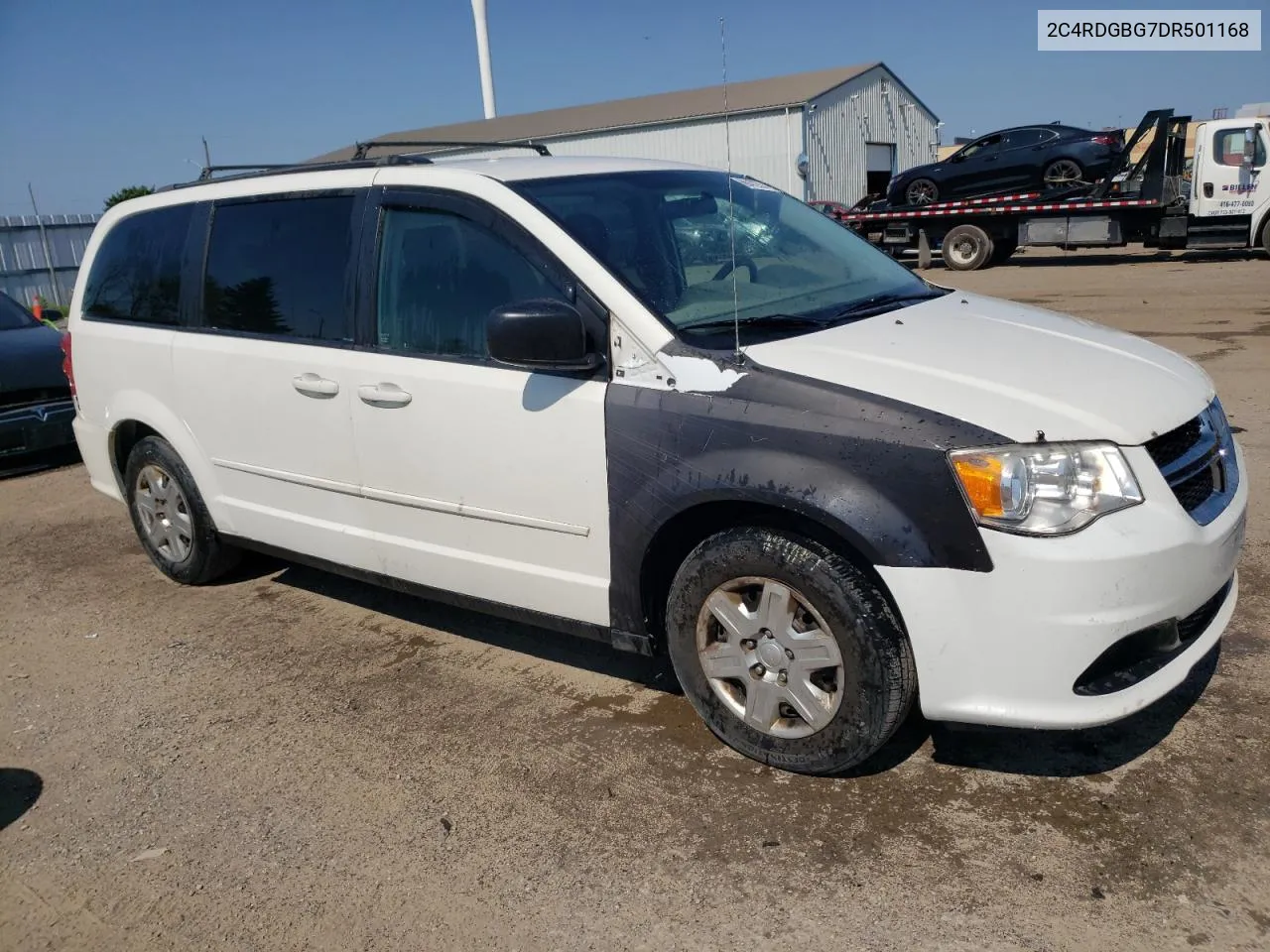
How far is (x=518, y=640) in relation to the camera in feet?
14.1

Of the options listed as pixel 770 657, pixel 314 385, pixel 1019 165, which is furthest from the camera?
pixel 1019 165

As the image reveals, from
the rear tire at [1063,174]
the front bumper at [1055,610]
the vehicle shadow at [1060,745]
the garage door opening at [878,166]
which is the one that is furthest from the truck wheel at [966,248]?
the front bumper at [1055,610]

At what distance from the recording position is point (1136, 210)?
18562 millimetres

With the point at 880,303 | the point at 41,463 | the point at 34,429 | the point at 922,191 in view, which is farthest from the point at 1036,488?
the point at 922,191

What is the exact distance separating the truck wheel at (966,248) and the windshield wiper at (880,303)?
18210mm

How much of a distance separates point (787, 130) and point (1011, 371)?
96.6 ft

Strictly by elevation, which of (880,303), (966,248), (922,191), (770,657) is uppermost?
(922,191)

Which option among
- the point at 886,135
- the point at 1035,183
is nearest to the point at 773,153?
the point at 886,135

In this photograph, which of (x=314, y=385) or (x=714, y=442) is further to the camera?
(x=314, y=385)

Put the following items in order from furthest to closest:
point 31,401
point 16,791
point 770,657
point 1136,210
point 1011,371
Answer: point 1136,210 → point 31,401 → point 16,791 → point 770,657 → point 1011,371

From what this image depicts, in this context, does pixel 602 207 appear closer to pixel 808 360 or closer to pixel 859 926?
pixel 808 360

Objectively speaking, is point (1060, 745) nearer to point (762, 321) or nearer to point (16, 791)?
point (762, 321)

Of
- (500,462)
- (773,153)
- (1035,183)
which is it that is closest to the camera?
(500,462)

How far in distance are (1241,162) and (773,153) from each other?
52.0 ft
